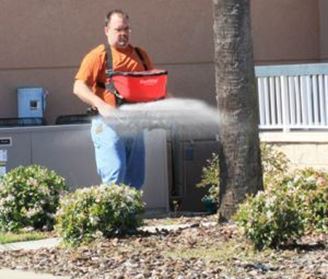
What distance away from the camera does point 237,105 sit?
947 centimetres

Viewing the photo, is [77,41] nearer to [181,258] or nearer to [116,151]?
[116,151]

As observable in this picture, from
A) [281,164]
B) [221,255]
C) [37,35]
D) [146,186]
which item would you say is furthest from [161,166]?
[221,255]

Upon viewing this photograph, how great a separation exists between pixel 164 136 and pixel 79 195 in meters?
3.87

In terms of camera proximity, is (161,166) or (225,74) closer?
(225,74)

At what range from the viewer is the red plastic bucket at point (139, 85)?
9.79 m

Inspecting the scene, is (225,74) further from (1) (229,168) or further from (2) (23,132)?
(2) (23,132)

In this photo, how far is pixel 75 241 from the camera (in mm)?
8914

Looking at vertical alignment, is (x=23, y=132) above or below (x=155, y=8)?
below

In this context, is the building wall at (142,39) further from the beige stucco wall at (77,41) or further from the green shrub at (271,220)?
the green shrub at (271,220)

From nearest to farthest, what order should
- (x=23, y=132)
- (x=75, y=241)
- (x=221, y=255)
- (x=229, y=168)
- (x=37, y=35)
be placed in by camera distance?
(x=221, y=255) < (x=75, y=241) < (x=229, y=168) < (x=23, y=132) < (x=37, y=35)

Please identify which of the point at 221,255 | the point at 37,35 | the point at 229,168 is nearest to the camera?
the point at 221,255

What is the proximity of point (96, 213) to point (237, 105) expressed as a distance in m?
1.64

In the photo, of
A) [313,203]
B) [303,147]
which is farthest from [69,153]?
[313,203]

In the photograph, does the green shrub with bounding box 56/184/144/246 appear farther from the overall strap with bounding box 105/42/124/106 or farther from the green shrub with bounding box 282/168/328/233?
the green shrub with bounding box 282/168/328/233
